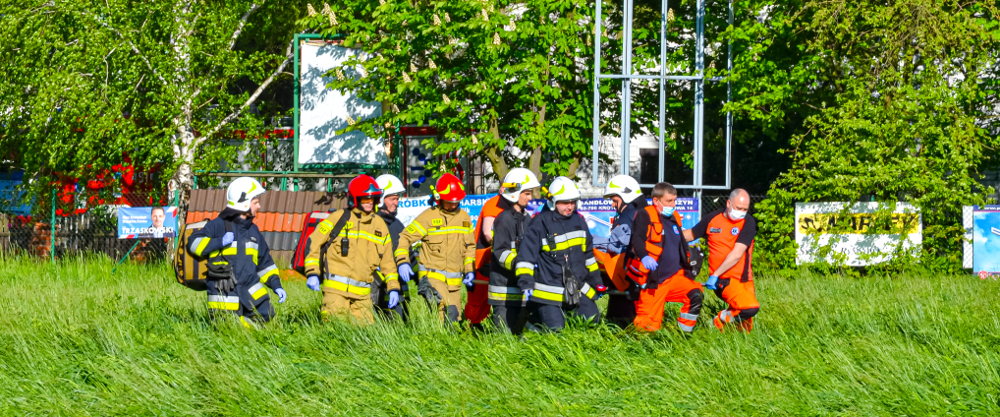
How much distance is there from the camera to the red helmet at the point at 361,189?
895 cm

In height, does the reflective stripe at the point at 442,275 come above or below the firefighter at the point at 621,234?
below

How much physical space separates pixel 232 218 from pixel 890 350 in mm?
5398

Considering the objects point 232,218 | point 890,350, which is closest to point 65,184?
point 232,218

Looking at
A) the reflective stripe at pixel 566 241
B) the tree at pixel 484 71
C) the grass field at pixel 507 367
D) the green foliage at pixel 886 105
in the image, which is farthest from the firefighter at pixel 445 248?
the green foliage at pixel 886 105

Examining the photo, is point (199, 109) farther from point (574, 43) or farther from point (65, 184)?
point (574, 43)

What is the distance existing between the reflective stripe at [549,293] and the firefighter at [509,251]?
317mm

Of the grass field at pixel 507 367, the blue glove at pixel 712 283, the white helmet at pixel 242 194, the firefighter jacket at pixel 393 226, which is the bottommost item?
the grass field at pixel 507 367

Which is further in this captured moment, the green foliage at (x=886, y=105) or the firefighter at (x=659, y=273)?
the green foliage at (x=886, y=105)

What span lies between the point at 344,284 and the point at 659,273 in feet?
9.05

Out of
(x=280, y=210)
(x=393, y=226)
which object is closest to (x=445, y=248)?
(x=393, y=226)

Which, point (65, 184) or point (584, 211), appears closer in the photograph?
point (584, 211)

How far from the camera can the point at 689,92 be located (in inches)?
679

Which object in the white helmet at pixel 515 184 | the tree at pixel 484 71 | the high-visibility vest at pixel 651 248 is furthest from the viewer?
the tree at pixel 484 71

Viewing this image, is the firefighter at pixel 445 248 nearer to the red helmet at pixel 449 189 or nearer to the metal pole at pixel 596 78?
the red helmet at pixel 449 189
